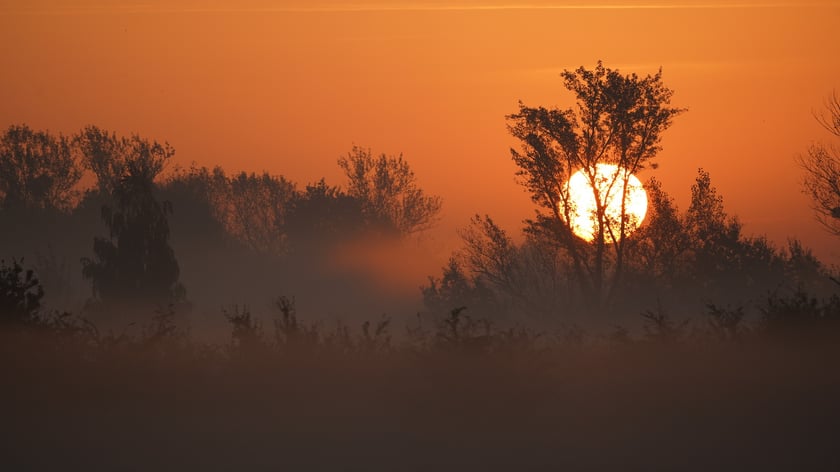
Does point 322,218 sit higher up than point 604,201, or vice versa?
point 322,218

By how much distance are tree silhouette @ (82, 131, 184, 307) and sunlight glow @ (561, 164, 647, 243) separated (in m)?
20.8

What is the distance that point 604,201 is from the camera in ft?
174

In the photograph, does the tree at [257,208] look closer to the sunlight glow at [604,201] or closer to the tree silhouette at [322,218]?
the tree silhouette at [322,218]

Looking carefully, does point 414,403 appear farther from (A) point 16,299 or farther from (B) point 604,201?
(B) point 604,201

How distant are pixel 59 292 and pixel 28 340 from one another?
164 feet

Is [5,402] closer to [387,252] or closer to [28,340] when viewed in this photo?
[28,340]

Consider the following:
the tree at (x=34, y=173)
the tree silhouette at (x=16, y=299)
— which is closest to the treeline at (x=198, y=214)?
the tree at (x=34, y=173)

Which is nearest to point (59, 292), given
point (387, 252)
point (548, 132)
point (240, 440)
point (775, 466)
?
point (548, 132)

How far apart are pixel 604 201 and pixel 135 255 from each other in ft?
78.6

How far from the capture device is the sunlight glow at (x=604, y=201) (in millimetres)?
53250

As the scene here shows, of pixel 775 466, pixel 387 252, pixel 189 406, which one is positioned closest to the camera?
pixel 775 466

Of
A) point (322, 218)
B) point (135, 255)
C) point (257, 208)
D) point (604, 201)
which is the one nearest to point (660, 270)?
point (604, 201)

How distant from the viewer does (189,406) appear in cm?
1912

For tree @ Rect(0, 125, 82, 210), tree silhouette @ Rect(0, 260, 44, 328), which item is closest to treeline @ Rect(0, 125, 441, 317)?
tree @ Rect(0, 125, 82, 210)
